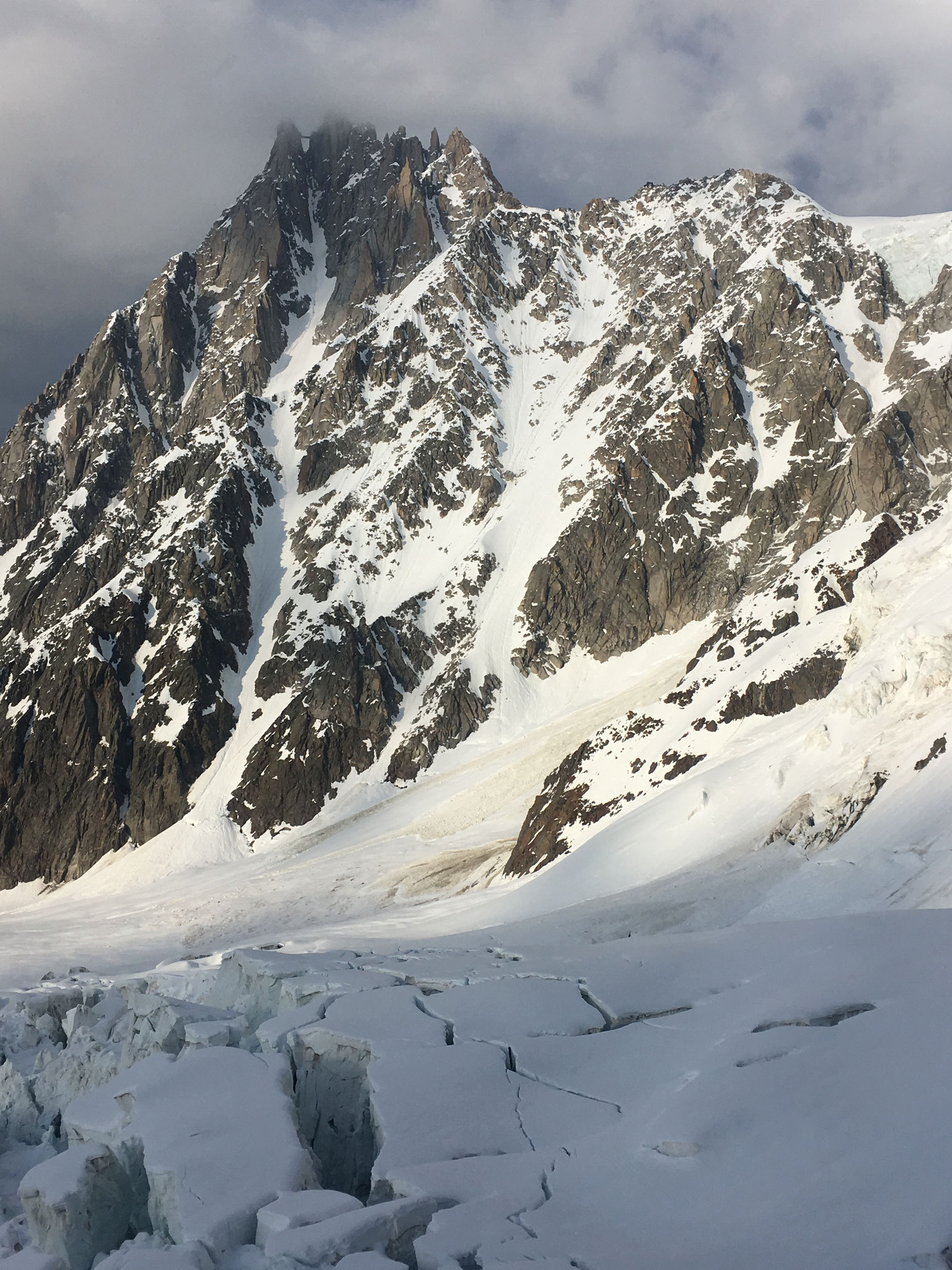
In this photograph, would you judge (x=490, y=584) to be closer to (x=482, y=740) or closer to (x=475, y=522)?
(x=475, y=522)

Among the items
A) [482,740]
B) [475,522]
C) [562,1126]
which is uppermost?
[475,522]

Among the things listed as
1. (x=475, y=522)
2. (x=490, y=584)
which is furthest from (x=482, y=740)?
(x=475, y=522)

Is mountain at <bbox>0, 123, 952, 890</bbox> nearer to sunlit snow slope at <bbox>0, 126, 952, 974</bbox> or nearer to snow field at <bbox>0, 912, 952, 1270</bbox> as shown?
sunlit snow slope at <bbox>0, 126, 952, 974</bbox>

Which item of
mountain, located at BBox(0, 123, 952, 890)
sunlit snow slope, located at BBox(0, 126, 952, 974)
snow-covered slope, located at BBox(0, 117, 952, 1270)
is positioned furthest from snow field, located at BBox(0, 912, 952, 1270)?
mountain, located at BBox(0, 123, 952, 890)

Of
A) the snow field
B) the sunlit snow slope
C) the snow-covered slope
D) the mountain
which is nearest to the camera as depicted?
the snow field

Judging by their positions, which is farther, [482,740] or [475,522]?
[475,522]

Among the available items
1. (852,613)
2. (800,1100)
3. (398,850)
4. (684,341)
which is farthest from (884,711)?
(684,341)

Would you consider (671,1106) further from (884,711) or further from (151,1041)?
(884,711)

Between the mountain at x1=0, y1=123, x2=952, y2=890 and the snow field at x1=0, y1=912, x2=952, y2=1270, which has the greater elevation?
the mountain at x1=0, y1=123, x2=952, y2=890

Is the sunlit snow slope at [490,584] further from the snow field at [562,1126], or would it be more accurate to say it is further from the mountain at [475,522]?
the snow field at [562,1126]
